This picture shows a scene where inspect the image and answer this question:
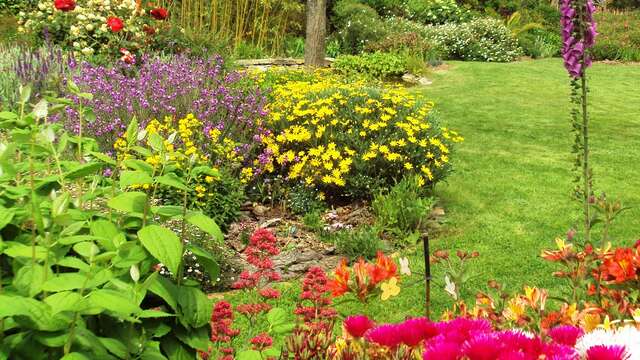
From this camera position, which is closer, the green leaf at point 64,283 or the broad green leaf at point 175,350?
the green leaf at point 64,283

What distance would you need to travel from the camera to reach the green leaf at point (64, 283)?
1.64m

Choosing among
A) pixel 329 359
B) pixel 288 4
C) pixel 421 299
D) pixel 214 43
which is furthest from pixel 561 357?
pixel 288 4

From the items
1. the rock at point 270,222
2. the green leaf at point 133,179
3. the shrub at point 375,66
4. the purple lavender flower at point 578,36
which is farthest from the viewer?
the shrub at point 375,66

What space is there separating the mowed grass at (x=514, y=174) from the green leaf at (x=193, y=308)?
0.51 m

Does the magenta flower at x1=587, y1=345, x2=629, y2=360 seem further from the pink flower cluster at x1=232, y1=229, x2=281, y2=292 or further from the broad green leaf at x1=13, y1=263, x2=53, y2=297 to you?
the pink flower cluster at x1=232, y1=229, x2=281, y2=292

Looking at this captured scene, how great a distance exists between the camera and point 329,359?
1588 millimetres

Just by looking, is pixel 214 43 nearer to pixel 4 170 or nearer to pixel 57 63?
pixel 57 63

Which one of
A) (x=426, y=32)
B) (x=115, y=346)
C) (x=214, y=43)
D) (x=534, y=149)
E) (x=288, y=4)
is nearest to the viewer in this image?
(x=115, y=346)

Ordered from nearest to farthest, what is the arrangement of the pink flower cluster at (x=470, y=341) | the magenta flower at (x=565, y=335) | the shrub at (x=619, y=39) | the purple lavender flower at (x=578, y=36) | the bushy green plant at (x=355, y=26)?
the pink flower cluster at (x=470, y=341) < the magenta flower at (x=565, y=335) < the purple lavender flower at (x=578, y=36) < the bushy green plant at (x=355, y=26) < the shrub at (x=619, y=39)

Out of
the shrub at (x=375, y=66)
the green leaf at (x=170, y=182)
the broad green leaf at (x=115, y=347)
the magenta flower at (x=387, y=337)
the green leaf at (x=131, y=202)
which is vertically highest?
the green leaf at (x=170, y=182)

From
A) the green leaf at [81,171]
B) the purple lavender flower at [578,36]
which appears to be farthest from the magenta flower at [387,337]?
the purple lavender flower at [578,36]

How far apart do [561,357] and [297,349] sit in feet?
1.85

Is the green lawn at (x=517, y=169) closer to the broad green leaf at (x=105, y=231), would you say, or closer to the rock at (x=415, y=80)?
the rock at (x=415, y=80)

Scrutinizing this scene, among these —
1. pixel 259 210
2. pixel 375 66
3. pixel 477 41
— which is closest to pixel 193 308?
pixel 259 210
